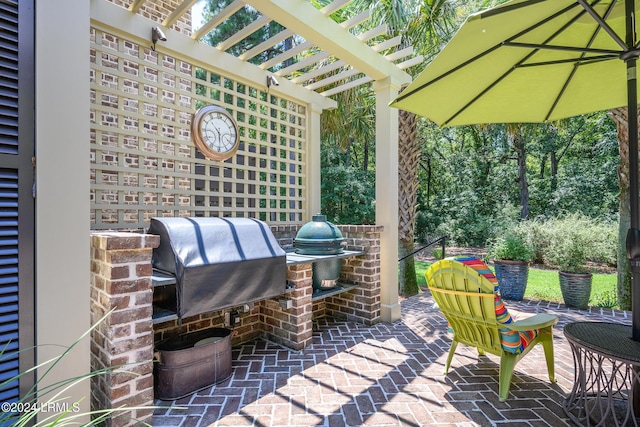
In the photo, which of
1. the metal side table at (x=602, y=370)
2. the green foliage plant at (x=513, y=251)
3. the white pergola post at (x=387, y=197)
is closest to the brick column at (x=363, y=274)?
the white pergola post at (x=387, y=197)

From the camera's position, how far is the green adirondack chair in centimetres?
244

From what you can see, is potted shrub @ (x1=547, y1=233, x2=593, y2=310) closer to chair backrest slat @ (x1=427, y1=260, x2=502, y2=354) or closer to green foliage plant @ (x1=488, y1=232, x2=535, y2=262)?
green foliage plant @ (x1=488, y1=232, x2=535, y2=262)

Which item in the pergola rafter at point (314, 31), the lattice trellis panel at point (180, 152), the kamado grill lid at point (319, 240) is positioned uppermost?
the pergola rafter at point (314, 31)

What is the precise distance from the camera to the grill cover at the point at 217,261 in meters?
2.36

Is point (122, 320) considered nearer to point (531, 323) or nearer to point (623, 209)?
point (531, 323)

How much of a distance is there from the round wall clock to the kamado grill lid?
1246 mm

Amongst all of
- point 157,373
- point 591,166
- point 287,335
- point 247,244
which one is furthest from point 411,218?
point 591,166

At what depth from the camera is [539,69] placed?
2.65 m

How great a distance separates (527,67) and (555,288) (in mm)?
5453

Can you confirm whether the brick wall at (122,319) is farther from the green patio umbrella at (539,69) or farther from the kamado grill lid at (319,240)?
the green patio umbrella at (539,69)

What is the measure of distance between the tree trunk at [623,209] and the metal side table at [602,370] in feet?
10.4

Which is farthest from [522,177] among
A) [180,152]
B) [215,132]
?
[180,152]

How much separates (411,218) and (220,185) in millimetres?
3560

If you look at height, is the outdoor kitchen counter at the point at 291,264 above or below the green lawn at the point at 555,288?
above
